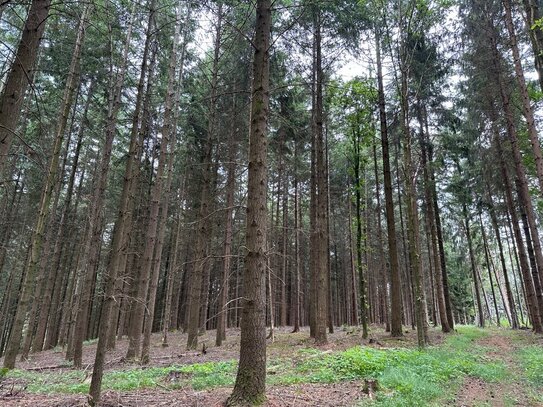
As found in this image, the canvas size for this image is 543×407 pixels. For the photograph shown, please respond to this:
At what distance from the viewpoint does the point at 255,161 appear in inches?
215

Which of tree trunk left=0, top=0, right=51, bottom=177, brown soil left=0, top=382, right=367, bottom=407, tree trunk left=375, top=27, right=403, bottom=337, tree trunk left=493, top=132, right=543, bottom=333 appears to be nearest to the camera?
tree trunk left=0, top=0, right=51, bottom=177

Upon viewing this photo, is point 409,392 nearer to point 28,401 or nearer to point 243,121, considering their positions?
point 28,401

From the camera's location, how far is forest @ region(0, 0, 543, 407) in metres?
5.46

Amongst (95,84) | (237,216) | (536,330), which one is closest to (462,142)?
(536,330)

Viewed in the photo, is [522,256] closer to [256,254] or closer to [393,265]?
[393,265]

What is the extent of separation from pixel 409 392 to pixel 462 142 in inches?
601

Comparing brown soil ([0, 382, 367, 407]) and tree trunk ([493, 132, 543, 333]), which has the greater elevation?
tree trunk ([493, 132, 543, 333])

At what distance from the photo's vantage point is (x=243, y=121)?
53.1ft

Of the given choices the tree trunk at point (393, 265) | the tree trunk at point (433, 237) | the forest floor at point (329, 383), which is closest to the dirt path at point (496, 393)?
the forest floor at point (329, 383)

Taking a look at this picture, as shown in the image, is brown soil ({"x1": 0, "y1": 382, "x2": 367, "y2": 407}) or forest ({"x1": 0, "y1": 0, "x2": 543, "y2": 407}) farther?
forest ({"x1": 0, "y1": 0, "x2": 543, "y2": 407})

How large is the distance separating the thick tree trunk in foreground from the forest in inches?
1.1

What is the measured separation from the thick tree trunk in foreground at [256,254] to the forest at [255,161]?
27 millimetres

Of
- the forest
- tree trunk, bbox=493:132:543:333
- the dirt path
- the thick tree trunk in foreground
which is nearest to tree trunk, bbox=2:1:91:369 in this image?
the forest

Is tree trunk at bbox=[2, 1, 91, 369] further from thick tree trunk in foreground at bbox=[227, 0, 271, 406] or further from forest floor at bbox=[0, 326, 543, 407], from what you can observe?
thick tree trunk in foreground at bbox=[227, 0, 271, 406]
